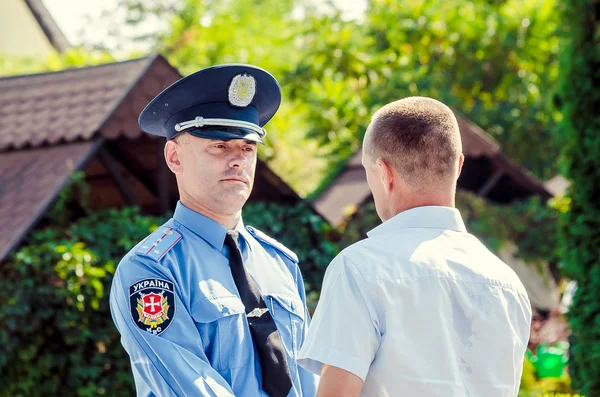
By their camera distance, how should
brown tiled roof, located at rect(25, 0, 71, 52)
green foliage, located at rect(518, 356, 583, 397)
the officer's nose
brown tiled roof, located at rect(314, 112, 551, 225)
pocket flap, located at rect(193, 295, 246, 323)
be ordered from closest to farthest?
pocket flap, located at rect(193, 295, 246, 323), the officer's nose, green foliage, located at rect(518, 356, 583, 397), brown tiled roof, located at rect(314, 112, 551, 225), brown tiled roof, located at rect(25, 0, 71, 52)

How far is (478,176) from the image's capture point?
12297 millimetres

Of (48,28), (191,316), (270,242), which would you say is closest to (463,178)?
(270,242)

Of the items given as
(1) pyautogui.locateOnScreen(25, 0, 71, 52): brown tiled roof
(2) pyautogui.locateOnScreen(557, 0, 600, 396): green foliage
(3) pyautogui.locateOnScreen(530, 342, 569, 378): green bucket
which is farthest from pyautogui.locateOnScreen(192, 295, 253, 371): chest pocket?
(1) pyautogui.locateOnScreen(25, 0, 71, 52): brown tiled roof

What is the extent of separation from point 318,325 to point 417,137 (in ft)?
1.84

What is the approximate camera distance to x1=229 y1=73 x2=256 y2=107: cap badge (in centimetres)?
288

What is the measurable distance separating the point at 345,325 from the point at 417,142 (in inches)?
20.6

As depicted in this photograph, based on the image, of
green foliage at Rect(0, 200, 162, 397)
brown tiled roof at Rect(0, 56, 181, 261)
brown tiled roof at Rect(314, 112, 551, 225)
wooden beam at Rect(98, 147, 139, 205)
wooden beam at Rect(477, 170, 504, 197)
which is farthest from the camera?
wooden beam at Rect(477, 170, 504, 197)

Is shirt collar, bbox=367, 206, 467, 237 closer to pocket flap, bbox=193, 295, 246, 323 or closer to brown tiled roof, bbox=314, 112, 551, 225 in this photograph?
pocket flap, bbox=193, 295, 246, 323

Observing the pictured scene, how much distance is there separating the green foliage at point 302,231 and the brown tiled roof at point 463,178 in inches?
63.0

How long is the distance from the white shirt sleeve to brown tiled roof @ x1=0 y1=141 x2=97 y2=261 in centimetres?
431

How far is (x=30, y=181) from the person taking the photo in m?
6.74

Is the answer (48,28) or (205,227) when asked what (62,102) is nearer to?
(205,227)

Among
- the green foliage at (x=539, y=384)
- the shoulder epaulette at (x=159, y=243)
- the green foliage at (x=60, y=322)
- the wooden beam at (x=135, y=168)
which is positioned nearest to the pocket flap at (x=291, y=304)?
the shoulder epaulette at (x=159, y=243)

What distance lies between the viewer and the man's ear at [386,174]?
2250 mm
